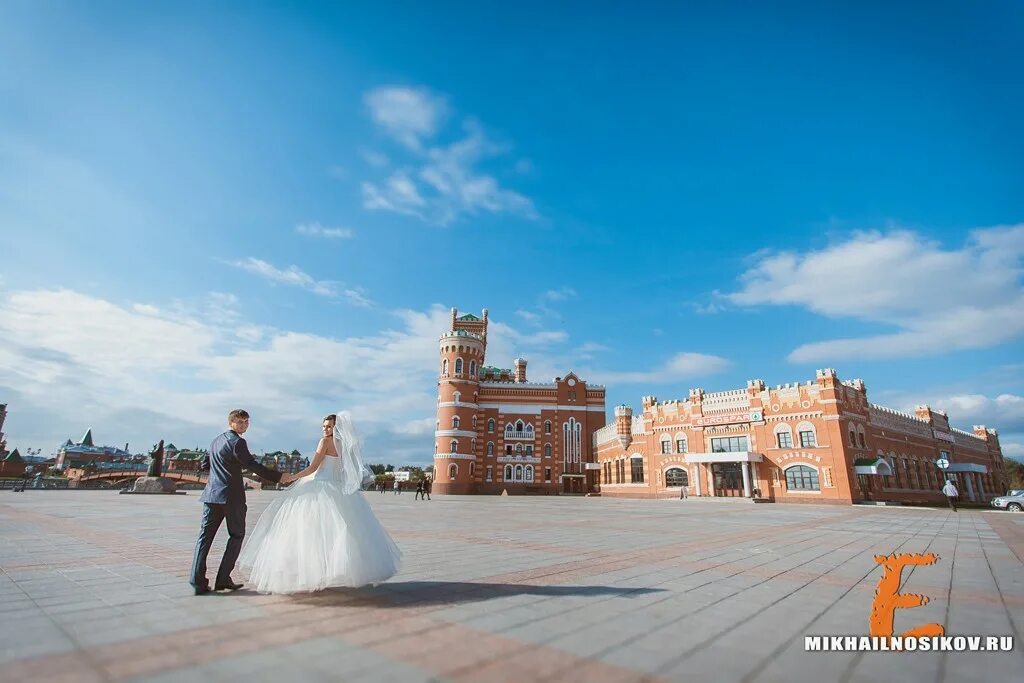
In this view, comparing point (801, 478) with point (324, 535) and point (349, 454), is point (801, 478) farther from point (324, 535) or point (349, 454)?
point (324, 535)

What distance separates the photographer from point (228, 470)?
5.46 metres

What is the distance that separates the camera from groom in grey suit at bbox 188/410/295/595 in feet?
16.8

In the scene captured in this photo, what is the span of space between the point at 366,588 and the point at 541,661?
2.94m

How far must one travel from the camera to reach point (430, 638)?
12.1 feet

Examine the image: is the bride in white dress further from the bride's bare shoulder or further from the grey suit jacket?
the grey suit jacket

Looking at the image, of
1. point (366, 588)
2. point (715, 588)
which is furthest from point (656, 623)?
point (366, 588)

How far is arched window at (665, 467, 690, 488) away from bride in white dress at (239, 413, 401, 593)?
40190mm

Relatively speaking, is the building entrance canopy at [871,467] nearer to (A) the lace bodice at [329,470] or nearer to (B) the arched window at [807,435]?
(B) the arched window at [807,435]

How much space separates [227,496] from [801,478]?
38.6 metres

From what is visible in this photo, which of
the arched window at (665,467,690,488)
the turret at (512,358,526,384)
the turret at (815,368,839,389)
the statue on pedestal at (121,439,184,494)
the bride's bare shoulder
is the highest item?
the turret at (512,358,526,384)

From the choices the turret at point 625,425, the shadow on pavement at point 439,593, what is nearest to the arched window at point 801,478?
the turret at point 625,425

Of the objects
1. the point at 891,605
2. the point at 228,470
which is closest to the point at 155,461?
the point at 228,470

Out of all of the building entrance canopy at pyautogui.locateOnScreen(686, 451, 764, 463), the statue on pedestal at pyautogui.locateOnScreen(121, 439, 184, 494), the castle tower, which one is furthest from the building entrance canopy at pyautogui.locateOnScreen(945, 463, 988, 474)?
the statue on pedestal at pyautogui.locateOnScreen(121, 439, 184, 494)

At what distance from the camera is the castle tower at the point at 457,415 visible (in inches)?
2066
